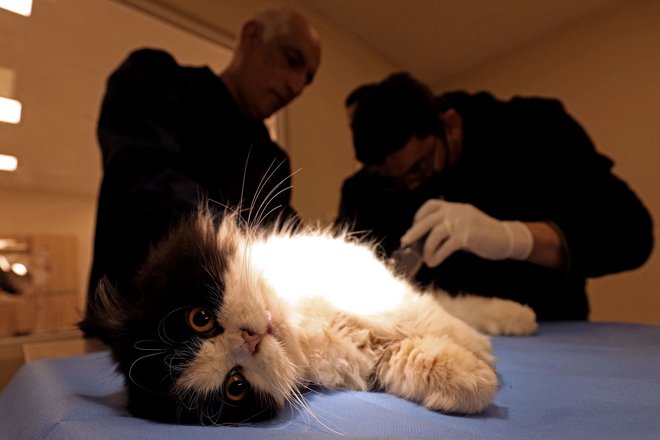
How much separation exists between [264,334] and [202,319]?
0.10 meters

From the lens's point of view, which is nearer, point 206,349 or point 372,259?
point 206,349

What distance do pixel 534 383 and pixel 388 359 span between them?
244mm

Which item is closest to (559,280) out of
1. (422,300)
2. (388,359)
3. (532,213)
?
(532,213)

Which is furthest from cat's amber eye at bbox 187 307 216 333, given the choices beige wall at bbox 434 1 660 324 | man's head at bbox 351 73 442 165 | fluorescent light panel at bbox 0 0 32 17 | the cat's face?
beige wall at bbox 434 1 660 324

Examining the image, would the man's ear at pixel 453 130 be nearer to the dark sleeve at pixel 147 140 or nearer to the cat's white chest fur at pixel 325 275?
the cat's white chest fur at pixel 325 275

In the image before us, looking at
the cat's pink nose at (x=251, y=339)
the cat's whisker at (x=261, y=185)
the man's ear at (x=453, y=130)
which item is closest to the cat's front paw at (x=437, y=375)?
the cat's pink nose at (x=251, y=339)

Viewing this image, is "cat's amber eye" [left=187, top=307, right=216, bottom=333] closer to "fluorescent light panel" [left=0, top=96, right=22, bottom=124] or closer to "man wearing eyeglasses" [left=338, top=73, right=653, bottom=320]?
"man wearing eyeglasses" [left=338, top=73, right=653, bottom=320]

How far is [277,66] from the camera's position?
148 centimetres

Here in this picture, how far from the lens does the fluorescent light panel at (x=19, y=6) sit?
106 cm

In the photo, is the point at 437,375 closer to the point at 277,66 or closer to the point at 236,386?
the point at 236,386

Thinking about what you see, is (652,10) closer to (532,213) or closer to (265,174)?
(532,213)

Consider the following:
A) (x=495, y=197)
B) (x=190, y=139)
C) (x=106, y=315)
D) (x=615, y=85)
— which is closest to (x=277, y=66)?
(x=190, y=139)

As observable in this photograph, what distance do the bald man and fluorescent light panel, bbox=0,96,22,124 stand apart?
0.32 metres

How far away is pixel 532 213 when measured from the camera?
1.56 meters
